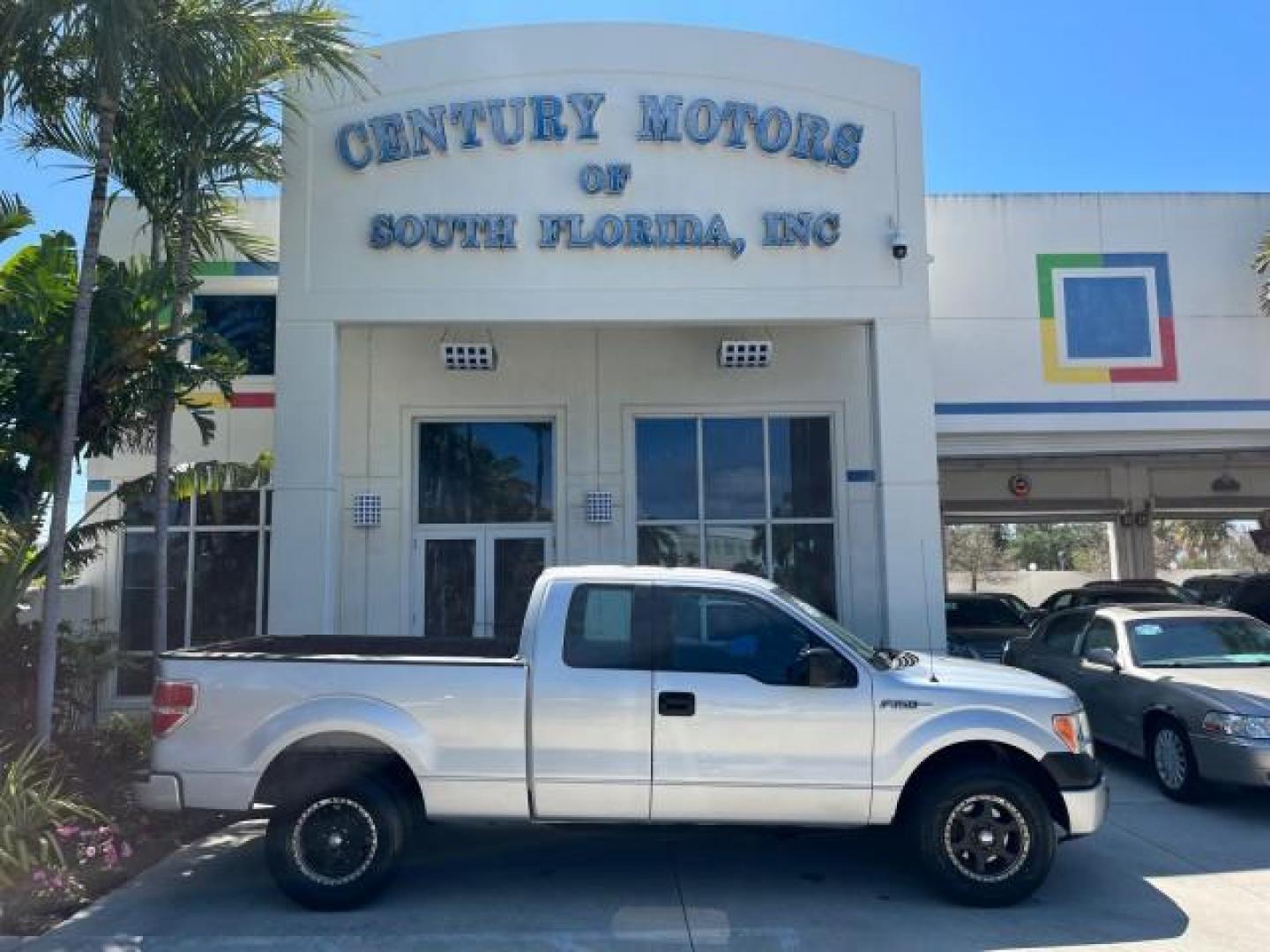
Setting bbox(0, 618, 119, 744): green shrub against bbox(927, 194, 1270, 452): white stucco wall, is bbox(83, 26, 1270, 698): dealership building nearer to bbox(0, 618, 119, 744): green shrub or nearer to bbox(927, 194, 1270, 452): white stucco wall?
bbox(927, 194, 1270, 452): white stucco wall

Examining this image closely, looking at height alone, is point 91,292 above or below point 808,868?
above

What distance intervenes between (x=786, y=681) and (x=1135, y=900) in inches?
94.7

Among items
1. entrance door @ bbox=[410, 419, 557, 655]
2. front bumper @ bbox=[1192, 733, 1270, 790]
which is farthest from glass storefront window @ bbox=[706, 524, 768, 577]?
→ front bumper @ bbox=[1192, 733, 1270, 790]

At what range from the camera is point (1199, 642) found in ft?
30.6

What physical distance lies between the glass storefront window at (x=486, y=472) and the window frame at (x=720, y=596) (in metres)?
7.28

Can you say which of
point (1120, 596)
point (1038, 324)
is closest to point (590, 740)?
point (1038, 324)

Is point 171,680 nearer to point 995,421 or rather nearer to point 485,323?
point 485,323

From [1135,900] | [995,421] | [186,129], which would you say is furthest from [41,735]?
[995,421]

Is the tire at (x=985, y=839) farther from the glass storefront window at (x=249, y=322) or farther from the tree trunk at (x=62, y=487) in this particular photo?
the glass storefront window at (x=249, y=322)

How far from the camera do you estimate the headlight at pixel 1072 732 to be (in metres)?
5.90

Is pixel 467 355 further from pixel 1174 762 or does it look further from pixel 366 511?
pixel 1174 762

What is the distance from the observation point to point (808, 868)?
260 inches

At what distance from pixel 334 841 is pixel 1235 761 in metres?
6.31

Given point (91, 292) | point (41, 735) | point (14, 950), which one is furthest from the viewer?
point (91, 292)
